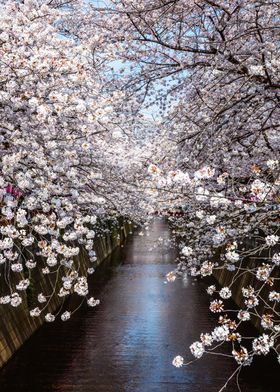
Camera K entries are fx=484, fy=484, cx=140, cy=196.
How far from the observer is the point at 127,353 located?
1362cm

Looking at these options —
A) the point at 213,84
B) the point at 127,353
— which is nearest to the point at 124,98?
the point at 213,84

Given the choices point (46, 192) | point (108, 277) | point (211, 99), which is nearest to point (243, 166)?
point (211, 99)

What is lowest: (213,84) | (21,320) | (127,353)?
(127,353)

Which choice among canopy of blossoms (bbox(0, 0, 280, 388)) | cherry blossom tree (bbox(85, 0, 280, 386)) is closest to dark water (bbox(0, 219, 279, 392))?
cherry blossom tree (bbox(85, 0, 280, 386))

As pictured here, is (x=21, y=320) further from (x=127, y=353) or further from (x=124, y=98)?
(x=124, y=98)

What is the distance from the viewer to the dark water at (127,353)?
11.5 m

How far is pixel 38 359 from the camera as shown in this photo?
43.1 feet

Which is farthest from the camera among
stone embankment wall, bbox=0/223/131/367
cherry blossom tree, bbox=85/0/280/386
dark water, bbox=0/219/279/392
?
stone embankment wall, bbox=0/223/131/367

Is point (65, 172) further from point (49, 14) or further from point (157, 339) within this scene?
point (157, 339)

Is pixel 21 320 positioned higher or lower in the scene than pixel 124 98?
lower

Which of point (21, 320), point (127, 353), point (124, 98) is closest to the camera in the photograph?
point (124, 98)

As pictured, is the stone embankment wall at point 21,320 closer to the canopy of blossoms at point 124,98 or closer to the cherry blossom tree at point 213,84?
the canopy of blossoms at point 124,98

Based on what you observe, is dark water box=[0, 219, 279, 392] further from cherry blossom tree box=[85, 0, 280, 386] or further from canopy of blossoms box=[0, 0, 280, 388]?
canopy of blossoms box=[0, 0, 280, 388]

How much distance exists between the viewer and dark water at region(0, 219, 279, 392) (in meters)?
11.5
